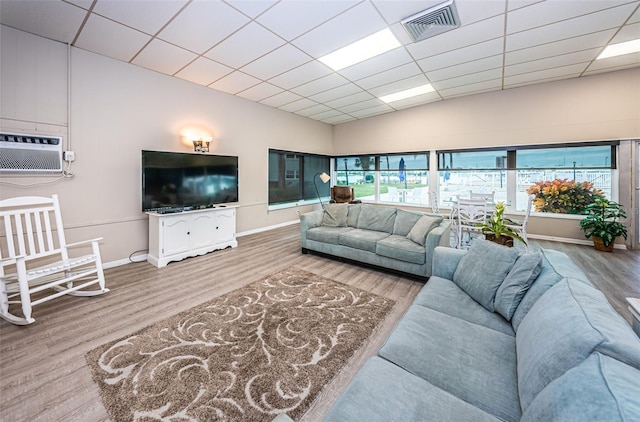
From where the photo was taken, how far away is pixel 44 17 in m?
2.76

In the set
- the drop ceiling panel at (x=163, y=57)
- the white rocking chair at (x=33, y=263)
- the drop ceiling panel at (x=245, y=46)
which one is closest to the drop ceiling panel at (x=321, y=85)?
the drop ceiling panel at (x=245, y=46)

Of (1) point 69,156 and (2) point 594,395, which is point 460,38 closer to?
(2) point 594,395

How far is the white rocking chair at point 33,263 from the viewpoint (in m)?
2.34

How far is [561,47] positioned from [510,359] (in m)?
4.56

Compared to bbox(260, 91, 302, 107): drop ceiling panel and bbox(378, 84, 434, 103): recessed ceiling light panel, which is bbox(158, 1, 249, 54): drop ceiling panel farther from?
bbox(378, 84, 434, 103): recessed ceiling light panel

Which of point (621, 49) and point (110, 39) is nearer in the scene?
point (110, 39)

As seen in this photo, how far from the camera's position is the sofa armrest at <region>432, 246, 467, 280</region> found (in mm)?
2271

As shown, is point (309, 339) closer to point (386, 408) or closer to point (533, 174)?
point (386, 408)

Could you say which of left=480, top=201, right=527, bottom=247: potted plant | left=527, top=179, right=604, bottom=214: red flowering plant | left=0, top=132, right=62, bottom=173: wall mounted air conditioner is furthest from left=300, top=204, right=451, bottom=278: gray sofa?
left=0, top=132, right=62, bottom=173: wall mounted air conditioner

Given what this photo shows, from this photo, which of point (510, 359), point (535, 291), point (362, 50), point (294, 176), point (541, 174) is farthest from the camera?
point (294, 176)

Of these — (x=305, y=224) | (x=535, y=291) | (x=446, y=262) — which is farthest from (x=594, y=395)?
(x=305, y=224)

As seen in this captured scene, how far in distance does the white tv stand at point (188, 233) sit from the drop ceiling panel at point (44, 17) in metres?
2.39

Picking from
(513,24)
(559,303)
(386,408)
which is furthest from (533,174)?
(386,408)

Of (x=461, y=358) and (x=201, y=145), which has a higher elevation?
(x=201, y=145)
